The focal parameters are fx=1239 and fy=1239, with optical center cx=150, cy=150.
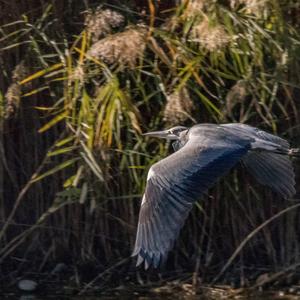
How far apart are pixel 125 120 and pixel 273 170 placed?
2.41ft

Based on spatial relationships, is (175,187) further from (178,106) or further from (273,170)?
(273,170)

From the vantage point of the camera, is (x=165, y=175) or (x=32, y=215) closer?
(x=165, y=175)

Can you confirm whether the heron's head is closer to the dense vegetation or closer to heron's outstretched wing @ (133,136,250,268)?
the dense vegetation

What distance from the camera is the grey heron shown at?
483 cm

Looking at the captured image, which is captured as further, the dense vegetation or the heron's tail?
the dense vegetation

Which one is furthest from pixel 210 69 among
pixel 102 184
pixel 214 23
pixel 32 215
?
pixel 32 215

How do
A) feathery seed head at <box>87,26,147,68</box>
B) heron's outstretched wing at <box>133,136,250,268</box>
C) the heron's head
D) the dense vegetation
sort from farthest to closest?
the dense vegetation, the heron's head, feathery seed head at <box>87,26,147,68</box>, heron's outstretched wing at <box>133,136,250,268</box>

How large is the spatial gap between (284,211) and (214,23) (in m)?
0.95

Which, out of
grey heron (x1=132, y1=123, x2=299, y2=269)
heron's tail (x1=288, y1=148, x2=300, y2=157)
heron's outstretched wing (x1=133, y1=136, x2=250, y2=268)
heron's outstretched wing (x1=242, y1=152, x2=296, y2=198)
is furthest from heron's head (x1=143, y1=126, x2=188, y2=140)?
heron's tail (x1=288, y1=148, x2=300, y2=157)

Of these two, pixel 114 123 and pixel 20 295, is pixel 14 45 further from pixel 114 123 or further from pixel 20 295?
pixel 20 295

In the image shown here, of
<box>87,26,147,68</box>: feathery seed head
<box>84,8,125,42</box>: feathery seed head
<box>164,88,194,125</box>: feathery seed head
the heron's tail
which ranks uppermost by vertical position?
<box>84,8,125,42</box>: feathery seed head

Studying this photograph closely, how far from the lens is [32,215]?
615 centimetres

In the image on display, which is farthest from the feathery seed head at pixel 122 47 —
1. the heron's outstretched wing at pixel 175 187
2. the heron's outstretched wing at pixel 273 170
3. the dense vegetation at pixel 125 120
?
the heron's outstretched wing at pixel 273 170

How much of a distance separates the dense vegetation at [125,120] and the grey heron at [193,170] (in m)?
0.16
